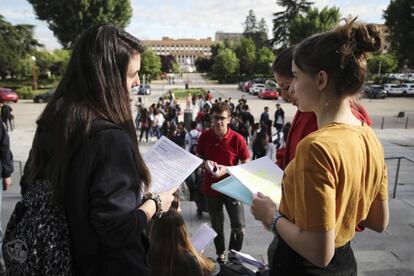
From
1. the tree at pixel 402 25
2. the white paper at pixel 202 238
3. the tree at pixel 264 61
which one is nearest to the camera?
the white paper at pixel 202 238

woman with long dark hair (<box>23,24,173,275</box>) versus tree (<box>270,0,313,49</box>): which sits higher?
tree (<box>270,0,313,49</box>)

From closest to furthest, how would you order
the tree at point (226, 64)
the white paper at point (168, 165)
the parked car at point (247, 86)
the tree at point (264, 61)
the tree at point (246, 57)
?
the white paper at point (168, 165) < the parked car at point (247, 86) < the tree at point (264, 61) < the tree at point (226, 64) < the tree at point (246, 57)

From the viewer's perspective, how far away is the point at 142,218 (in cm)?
152

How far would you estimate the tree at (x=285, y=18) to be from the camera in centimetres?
6150

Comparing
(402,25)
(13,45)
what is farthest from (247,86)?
(13,45)

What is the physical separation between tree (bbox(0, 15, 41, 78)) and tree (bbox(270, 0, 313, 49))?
41682 millimetres

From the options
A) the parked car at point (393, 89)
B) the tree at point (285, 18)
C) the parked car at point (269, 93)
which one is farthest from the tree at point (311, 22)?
the parked car at point (269, 93)

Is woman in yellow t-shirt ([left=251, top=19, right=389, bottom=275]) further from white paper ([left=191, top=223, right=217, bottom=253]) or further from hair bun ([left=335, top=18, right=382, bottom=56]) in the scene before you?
white paper ([left=191, top=223, right=217, bottom=253])

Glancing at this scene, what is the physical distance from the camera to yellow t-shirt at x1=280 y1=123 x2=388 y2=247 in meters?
1.29

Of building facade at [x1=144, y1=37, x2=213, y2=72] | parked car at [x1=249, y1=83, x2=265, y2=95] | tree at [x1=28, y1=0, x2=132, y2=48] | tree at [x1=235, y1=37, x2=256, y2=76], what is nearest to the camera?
parked car at [x1=249, y1=83, x2=265, y2=95]

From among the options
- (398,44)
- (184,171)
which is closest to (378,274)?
(184,171)

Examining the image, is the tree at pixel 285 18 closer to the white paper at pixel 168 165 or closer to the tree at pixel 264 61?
the tree at pixel 264 61

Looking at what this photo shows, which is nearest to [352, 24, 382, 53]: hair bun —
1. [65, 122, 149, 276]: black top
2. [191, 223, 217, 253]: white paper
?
[65, 122, 149, 276]: black top

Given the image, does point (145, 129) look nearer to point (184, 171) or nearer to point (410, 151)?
point (410, 151)
